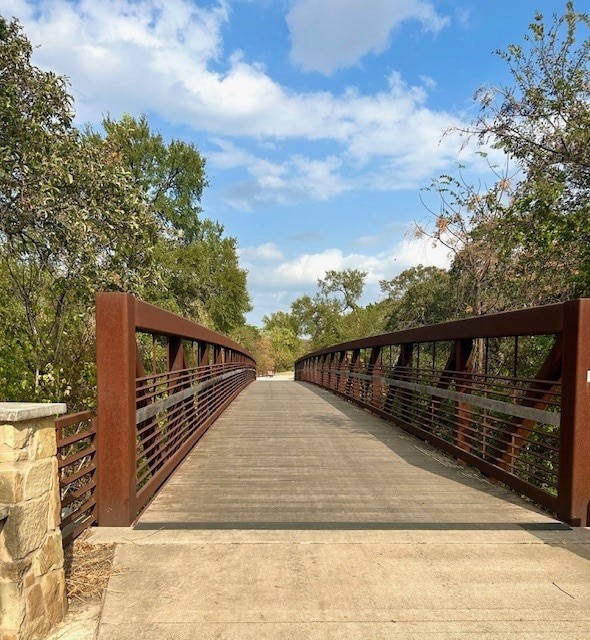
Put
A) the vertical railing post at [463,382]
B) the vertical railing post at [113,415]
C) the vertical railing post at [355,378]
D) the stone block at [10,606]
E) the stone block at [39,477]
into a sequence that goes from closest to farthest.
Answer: the stone block at [10,606] < the stone block at [39,477] < the vertical railing post at [113,415] < the vertical railing post at [463,382] < the vertical railing post at [355,378]

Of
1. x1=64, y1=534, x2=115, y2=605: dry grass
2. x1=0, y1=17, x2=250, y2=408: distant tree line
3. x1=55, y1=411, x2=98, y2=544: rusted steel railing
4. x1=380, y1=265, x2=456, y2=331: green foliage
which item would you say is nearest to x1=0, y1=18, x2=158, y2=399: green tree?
x1=0, y1=17, x2=250, y2=408: distant tree line

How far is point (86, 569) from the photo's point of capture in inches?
109

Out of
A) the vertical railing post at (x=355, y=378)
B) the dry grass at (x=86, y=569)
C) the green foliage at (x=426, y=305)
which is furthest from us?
the green foliage at (x=426, y=305)

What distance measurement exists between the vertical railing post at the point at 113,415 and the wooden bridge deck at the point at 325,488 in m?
0.23

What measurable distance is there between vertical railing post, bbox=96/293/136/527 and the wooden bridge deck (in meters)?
0.23

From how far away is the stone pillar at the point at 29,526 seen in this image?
6.59ft

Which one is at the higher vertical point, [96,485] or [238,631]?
[96,485]

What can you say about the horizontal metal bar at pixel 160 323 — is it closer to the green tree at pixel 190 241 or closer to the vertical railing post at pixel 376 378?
the vertical railing post at pixel 376 378

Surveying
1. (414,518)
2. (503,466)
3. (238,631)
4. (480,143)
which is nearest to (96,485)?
(238,631)

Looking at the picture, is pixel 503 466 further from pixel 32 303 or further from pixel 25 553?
pixel 32 303

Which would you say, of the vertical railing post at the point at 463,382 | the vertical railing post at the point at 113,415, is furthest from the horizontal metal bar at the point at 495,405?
the vertical railing post at the point at 113,415

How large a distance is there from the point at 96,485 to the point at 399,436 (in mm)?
4481

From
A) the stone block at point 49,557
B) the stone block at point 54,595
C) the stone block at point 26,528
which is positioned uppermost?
the stone block at point 26,528

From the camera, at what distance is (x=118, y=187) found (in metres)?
7.09
